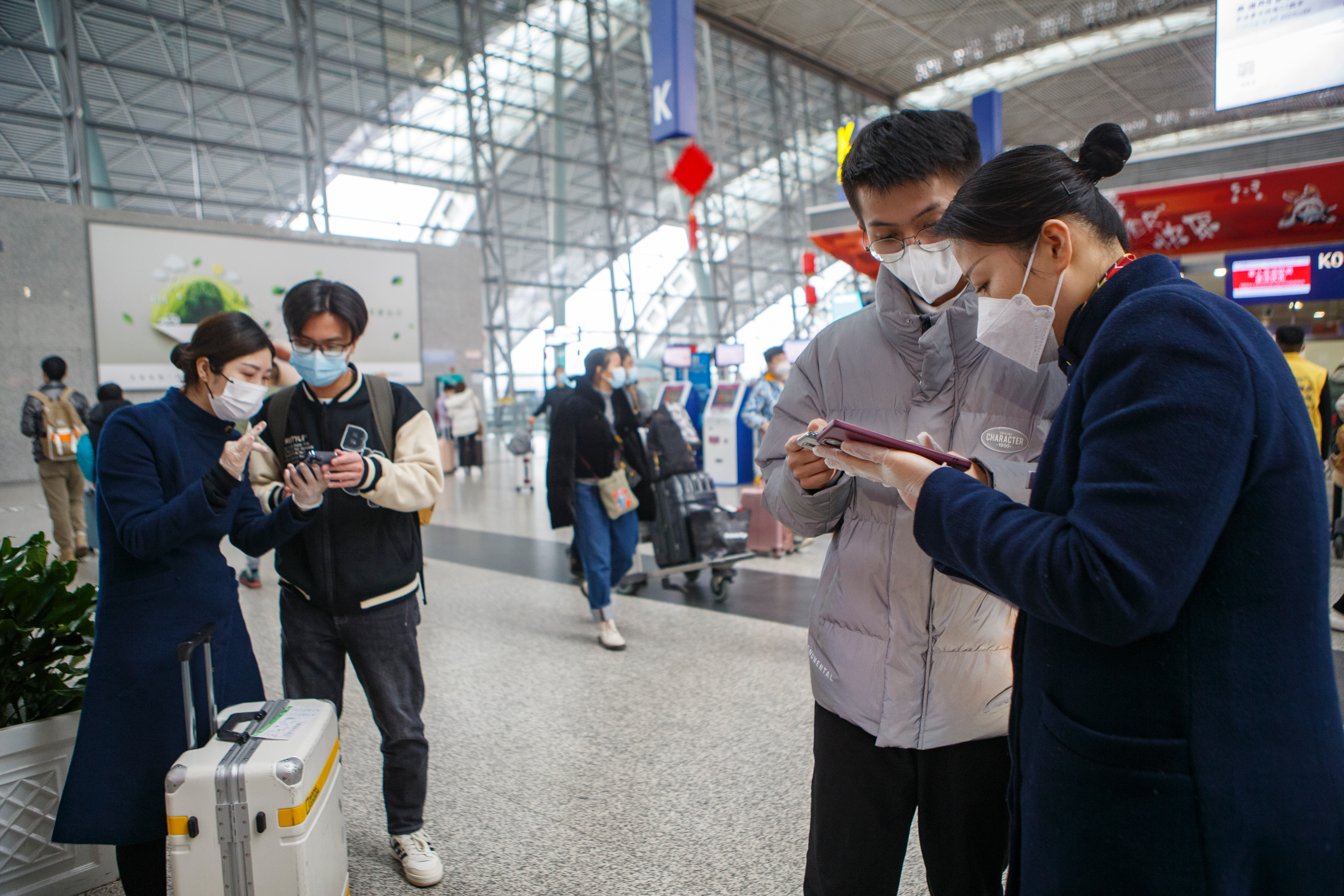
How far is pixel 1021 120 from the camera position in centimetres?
2414

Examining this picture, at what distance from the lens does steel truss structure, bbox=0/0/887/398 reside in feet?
41.1

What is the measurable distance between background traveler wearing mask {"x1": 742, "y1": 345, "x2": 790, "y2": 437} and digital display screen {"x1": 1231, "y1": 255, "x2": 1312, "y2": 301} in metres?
5.79

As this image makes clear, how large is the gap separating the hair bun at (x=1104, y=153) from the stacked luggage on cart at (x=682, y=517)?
13.1ft

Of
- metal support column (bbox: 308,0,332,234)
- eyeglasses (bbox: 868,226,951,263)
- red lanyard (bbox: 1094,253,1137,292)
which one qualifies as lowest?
red lanyard (bbox: 1094,253,1137,292)

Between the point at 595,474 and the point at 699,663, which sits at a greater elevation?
the point at 595,474

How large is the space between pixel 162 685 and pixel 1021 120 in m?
27.4

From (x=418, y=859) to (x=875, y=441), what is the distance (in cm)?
189

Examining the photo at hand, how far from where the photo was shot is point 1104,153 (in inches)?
37.5

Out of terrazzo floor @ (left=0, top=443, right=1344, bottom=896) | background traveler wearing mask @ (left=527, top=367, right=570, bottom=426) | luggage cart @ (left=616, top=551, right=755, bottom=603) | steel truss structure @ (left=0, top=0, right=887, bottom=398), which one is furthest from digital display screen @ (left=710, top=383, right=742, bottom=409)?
terrazzo floor @ (left=0, top=443, right=1344, bottom=896)

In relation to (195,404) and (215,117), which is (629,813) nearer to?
(195,404)

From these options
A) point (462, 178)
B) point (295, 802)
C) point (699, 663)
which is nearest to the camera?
point (295, 802)

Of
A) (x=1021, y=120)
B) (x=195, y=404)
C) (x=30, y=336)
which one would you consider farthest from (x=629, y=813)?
(x=1021, y=120)

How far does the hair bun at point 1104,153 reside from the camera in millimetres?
952

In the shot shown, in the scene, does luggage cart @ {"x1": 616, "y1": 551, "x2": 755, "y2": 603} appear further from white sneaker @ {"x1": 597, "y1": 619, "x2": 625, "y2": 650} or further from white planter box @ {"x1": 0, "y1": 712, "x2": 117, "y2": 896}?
white planter box @ {"x1": 0, "y1": 712, "x2": 117, "y2": 896}
